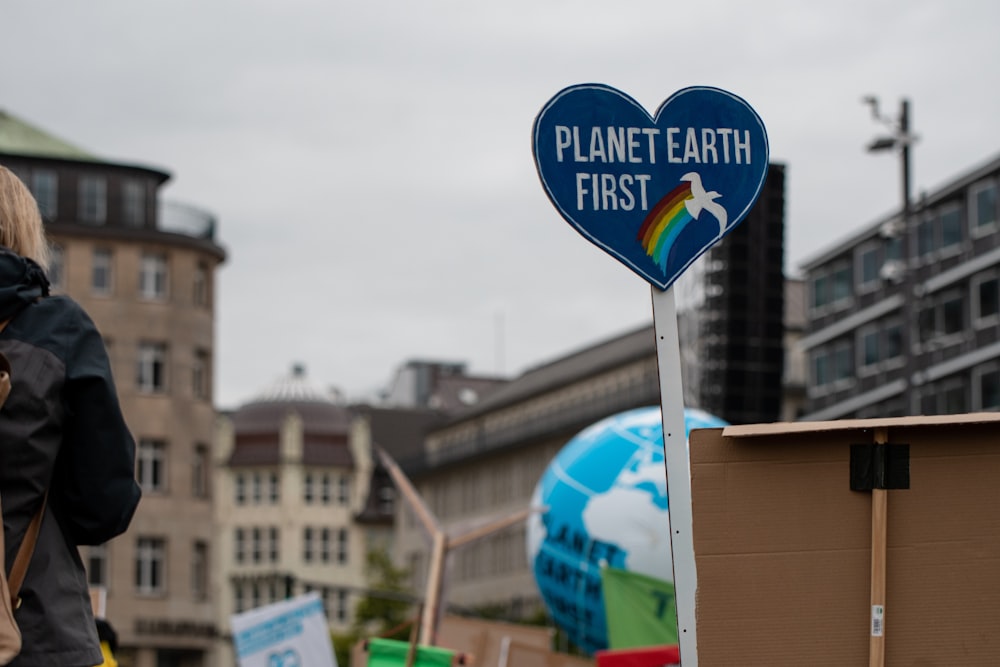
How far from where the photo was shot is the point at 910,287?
29.5m

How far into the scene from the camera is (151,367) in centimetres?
6631

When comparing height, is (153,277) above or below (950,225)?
below

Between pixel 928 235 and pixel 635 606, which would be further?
pixel 928 235

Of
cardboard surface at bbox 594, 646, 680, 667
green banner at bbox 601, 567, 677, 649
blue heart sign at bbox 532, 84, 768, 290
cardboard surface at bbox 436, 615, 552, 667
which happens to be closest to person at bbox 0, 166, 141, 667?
blue heart sign at bbox 532, 84, 768, 290

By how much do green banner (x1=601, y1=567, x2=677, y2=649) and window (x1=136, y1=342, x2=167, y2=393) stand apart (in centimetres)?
5187

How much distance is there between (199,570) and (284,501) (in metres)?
66.0

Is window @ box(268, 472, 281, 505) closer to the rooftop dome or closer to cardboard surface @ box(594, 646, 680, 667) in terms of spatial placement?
the rooftop dome

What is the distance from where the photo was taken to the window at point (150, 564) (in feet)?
213

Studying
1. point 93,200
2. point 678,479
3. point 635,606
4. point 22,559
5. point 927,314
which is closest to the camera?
point 22,559

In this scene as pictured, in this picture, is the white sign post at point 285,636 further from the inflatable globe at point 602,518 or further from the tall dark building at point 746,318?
the tall dark building at point 746,318

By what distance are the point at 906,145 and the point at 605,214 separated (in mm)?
24740

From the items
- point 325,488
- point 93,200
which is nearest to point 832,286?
point 93,200

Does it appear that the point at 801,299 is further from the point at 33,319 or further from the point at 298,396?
the point at 33,319

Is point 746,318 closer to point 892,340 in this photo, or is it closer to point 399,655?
point 399,655
